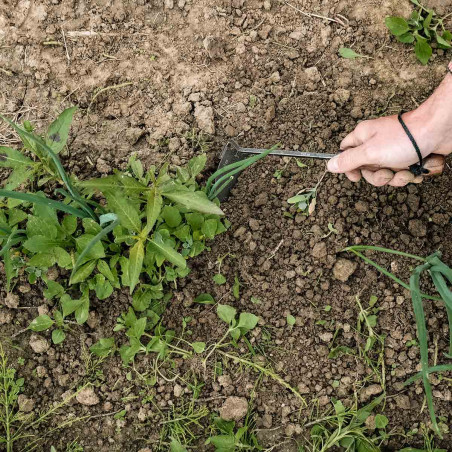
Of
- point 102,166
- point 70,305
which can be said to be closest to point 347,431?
point 70,305

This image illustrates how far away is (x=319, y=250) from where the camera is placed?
1.70 metres

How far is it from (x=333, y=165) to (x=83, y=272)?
0.85 metres

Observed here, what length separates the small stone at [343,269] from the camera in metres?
1.68

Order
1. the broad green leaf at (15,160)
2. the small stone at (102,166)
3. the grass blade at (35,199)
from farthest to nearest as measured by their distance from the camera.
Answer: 1. the small stone at (102,166)
2. the broad green leaf at (15,160)
3. the grass blade at (35,199)

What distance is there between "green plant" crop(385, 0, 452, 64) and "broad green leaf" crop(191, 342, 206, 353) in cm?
127

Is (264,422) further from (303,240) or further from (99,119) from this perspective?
(99,119)

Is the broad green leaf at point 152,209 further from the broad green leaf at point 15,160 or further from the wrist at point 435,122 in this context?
the wrist at point 435,122

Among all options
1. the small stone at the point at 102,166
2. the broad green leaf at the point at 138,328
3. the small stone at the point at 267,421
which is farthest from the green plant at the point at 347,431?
the small stone at the point at 102,166

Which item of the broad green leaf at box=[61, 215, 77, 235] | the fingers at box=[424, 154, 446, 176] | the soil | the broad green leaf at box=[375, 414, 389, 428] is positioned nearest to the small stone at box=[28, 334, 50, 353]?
the soil

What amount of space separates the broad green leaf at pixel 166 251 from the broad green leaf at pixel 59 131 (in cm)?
40

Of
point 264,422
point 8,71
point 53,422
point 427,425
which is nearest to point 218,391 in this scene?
point 264,422

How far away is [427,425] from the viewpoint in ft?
5.37

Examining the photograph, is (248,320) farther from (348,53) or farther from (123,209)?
(348,53)

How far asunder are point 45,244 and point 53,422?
0.60m
